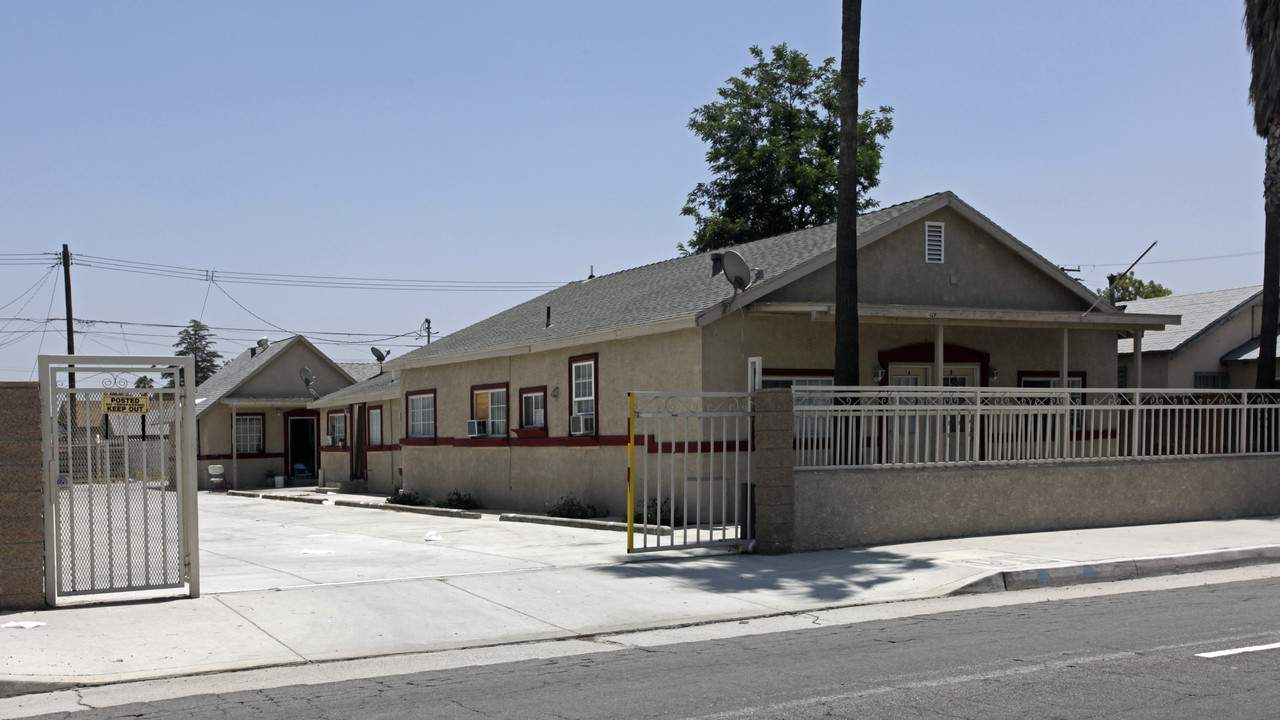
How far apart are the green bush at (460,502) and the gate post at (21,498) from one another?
45.7 ft

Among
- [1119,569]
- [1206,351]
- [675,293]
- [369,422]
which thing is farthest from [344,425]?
[1119,569]

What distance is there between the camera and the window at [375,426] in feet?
104

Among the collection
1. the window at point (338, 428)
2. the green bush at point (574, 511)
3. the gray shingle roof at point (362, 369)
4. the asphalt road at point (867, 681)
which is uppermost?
the gray shingle roof at point (362, 369)

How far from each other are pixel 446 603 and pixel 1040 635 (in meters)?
5.38

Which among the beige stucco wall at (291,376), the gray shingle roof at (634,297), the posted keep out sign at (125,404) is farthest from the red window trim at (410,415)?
the posted keep out sign at (125,404)

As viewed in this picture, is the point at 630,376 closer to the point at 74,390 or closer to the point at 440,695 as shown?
the point at 74,390

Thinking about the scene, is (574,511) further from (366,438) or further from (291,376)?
(291,376)

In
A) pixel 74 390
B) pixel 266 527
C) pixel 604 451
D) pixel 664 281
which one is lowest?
pixel 266 527

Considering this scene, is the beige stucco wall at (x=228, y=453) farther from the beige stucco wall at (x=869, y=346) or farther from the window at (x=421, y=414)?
the beige stucco wall at (x=869, y=346)

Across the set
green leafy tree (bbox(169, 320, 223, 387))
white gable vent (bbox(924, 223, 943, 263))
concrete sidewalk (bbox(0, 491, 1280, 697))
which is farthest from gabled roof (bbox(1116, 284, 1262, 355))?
green leafy tree (bbox(169, 320, 223, 387))

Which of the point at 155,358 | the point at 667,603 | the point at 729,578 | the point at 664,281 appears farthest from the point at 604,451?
the point at 155,358

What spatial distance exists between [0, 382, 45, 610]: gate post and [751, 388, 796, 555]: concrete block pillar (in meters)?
7.72

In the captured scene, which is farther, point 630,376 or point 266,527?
point 266,527

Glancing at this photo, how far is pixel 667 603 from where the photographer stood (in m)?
10.6
